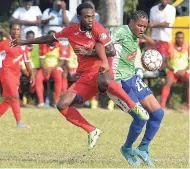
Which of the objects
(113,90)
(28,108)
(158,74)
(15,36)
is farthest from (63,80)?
(113,90)

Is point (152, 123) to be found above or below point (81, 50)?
below

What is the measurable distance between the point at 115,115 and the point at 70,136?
3.29 meters

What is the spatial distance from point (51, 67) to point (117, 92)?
7872mm

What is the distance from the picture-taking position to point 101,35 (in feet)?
32.4

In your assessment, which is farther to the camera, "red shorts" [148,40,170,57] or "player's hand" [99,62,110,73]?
"red shorts" [148,40,170,57]

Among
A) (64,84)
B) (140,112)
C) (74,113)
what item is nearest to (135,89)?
(140,112)

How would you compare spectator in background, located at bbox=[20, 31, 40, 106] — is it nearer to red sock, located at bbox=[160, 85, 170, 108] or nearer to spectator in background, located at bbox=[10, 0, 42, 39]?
spectator in background, located at bbox=[10, 0, 42, 39]

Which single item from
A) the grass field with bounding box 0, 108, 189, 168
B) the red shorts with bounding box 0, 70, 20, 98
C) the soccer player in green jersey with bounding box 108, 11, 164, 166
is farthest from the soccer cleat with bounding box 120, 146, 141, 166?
the red shorts with bounding box 0, 70, 20, 98

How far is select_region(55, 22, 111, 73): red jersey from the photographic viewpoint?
9906 mm

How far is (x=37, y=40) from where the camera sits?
10.3m

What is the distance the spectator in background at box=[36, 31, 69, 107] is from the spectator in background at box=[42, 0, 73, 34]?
56 cm

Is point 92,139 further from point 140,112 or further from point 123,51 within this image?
point 123,51

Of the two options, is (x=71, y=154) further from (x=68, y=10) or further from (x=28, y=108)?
(x=68, y=10)

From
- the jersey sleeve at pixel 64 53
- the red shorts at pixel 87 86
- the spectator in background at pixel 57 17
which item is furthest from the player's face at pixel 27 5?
the red shorts at pixel 87 86
